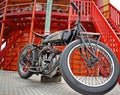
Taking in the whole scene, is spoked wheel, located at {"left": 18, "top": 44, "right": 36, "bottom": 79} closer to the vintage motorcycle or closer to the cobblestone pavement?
the vintage motorcycle

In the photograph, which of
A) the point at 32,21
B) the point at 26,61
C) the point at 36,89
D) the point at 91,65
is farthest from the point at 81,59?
the point at 32,21

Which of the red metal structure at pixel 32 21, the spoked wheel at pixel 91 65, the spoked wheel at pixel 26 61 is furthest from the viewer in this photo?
the red metal structure at pixel 32 21

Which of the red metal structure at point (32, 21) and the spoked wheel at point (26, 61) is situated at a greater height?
the red metal structure at point (32, 21)

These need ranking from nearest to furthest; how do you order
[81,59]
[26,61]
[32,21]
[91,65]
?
[91,65] < [81,59] < [26,61] < [32,21]

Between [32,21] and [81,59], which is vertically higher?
[32,21]

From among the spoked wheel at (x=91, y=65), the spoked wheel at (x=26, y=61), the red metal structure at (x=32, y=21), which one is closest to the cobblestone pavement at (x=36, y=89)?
the spoked wheel at (x=91, y=65)

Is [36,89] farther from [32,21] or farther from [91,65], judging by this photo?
[32,21]

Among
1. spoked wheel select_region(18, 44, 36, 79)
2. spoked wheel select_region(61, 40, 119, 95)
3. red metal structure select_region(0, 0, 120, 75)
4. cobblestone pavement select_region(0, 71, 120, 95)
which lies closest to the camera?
spoked wheel select_region(61, 40, 119, 95)

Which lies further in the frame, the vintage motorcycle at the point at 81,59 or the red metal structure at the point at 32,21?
the red metal structure at the point at 32,21

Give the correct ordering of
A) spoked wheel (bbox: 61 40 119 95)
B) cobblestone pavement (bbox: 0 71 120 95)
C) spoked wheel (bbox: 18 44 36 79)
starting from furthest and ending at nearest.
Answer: spoked wheel (bbox: 18 44 36 79), cobblestone pavement (bbox: 0 71 120 95), spoked wheel (bbox: 61 40 119 95)

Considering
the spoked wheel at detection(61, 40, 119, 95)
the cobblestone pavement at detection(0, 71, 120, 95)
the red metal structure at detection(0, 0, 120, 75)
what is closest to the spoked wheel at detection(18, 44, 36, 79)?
the cobblestone pavement at detection(0, 71, 120, 95)

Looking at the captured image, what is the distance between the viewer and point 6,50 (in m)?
12.7

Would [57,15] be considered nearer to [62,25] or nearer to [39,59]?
[62,25]

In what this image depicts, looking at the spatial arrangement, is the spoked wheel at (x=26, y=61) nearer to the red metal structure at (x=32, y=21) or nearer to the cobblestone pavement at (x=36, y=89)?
the cobblestone pavement at (x=36, y=89)
